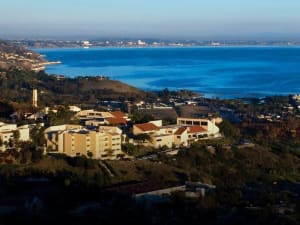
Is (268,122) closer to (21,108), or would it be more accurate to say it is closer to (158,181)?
(21,108)

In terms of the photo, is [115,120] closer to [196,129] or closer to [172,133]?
[172,133]

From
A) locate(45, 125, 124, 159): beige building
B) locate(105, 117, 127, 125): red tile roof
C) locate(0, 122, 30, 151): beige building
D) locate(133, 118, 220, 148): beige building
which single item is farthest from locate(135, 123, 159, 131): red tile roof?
locate(0, 122, 30, 151): beige building

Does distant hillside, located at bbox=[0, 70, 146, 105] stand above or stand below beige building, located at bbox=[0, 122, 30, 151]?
below

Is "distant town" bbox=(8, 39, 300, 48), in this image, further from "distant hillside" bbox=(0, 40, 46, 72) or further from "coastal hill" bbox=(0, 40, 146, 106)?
"coastal hill" bbox=(0, 40, 146, 106)

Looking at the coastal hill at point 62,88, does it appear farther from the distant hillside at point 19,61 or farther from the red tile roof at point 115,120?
the red tile roof at point 115,120

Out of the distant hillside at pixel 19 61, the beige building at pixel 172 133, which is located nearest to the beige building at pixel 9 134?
the beige building at pixel 172 133

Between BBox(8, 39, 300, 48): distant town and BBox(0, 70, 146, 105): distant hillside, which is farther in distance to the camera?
BBox(8, 39, 300, 48): distant town
